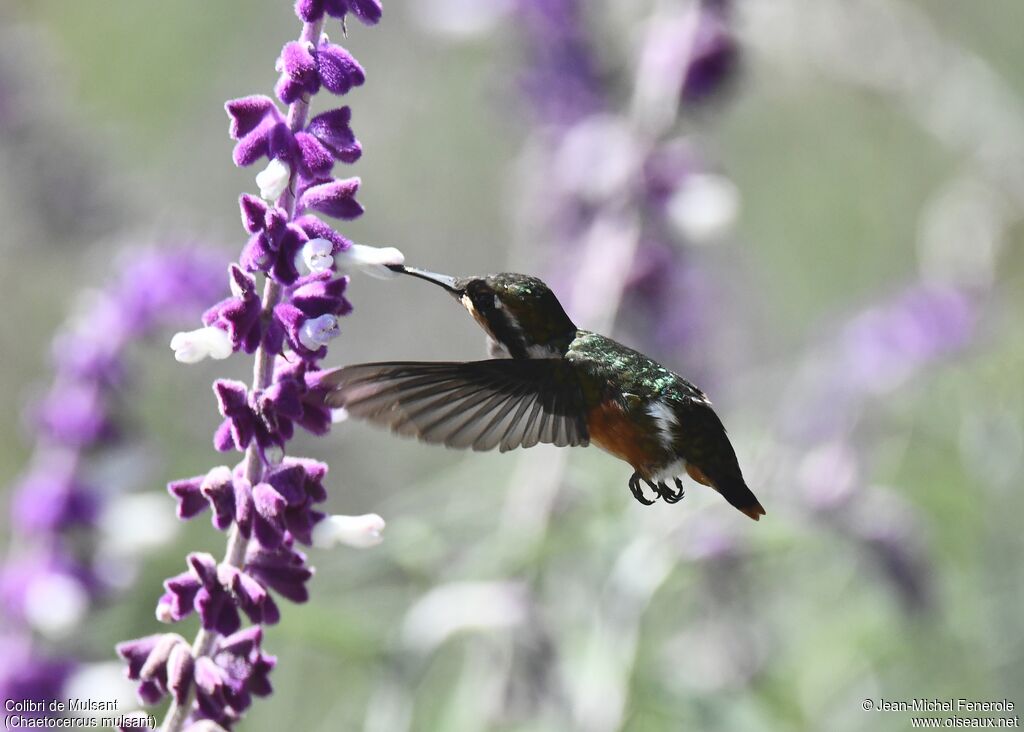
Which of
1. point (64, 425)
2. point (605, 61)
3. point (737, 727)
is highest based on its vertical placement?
point (605, 61)

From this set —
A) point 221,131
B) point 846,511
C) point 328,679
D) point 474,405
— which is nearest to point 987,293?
point 846,511

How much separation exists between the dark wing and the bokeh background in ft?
2.32

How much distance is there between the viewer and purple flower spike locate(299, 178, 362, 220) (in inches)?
81.5

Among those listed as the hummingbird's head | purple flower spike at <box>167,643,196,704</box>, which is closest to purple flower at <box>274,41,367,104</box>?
the hummingbird's head

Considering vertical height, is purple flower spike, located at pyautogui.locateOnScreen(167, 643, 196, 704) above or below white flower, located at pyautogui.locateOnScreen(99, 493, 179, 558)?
below

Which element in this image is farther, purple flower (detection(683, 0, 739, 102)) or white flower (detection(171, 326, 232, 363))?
purple flower (detection(683, 0, 739, 102))

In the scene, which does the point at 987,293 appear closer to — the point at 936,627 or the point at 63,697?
the point at 936,627

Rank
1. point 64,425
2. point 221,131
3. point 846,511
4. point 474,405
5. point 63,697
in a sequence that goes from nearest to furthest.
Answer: point 474,405
point 63,697
point 64,425
point 846,511
point 221,131

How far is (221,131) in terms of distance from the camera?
8.53 m

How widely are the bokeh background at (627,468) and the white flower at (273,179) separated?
1.42m

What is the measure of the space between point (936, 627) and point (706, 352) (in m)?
1.60

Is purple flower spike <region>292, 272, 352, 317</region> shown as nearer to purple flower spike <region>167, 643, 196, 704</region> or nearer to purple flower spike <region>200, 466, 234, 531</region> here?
purple flower spike <region>200, 466, 234, 531</region>

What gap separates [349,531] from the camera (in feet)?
7.00

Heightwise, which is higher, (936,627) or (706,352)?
(706,352)
